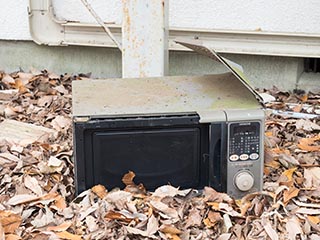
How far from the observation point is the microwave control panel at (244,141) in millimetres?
1946

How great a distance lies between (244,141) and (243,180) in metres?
0.14

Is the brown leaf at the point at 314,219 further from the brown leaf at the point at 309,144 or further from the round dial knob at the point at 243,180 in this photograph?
the brown leaf at the point at 309,144

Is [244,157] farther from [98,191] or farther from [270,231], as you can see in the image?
[98,191]

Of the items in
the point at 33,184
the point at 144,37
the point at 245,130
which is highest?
the point at 144,37

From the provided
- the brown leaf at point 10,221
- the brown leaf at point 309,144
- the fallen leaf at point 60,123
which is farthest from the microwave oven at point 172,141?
the fallen leaf at point 60,123

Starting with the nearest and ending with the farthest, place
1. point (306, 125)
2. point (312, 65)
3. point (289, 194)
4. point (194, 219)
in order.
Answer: point (194, 219) < point (289, 194) < point (306, 125) < point (312, 65)

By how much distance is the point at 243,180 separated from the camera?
6.52 ft

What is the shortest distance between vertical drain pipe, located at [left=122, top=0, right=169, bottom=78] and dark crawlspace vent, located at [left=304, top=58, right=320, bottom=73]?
1.05 metres

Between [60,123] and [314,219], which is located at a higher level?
[60,123]

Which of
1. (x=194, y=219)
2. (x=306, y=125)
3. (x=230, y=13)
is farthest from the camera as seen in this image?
(x=230, y=13)

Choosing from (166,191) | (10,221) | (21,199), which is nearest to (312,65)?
(166,191)

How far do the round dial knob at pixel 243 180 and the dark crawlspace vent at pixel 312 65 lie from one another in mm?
1626

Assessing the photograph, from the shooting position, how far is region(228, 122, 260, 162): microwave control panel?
1.95 m

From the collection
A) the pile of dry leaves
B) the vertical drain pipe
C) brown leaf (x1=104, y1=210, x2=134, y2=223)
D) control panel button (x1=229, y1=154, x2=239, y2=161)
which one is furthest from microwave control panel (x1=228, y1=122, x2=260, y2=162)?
the vertical drain pipe
